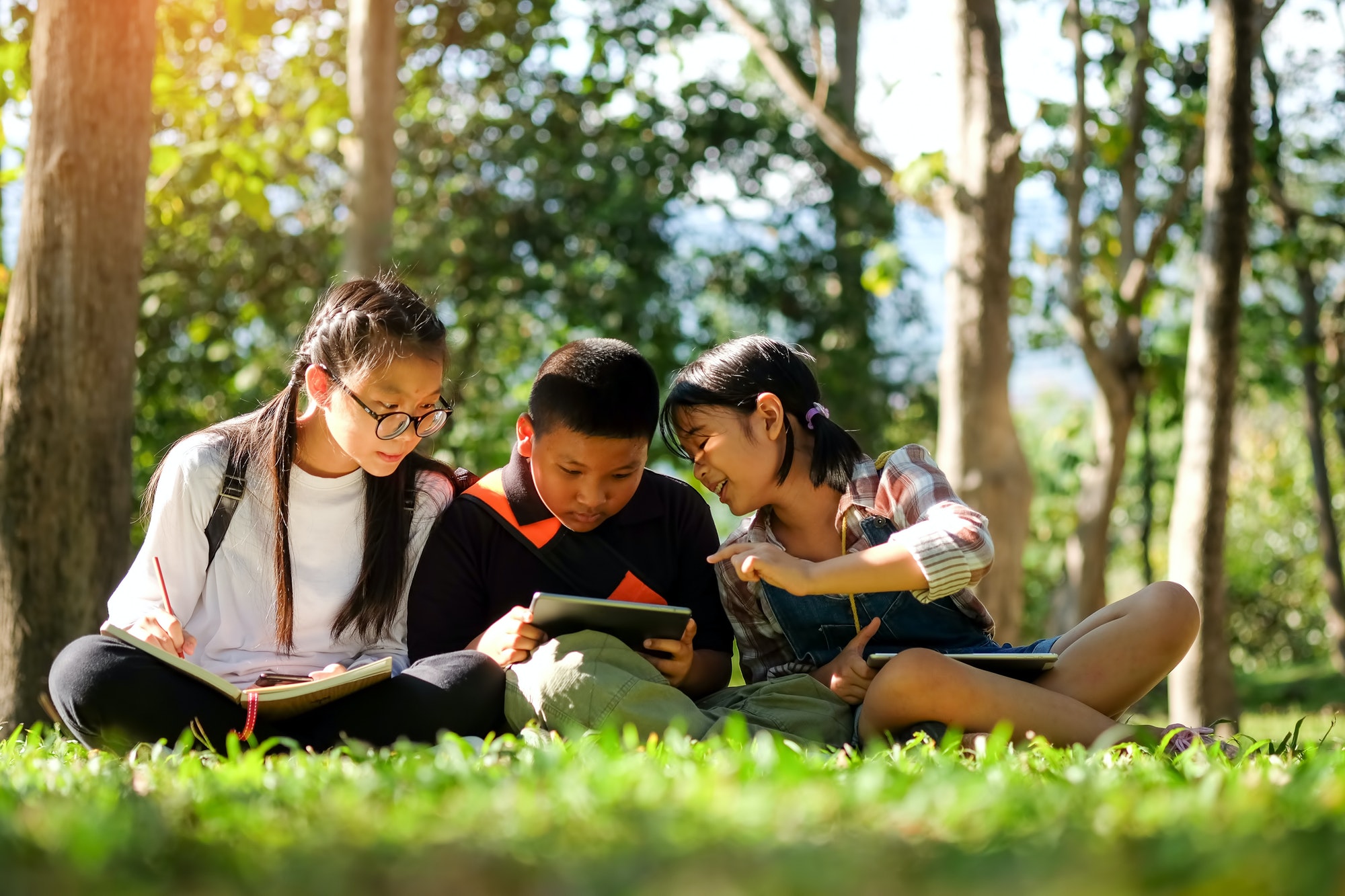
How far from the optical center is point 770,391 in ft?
10.6

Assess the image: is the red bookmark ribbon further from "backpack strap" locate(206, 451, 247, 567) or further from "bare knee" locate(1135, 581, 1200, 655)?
"bare knee" locate(1135, 581, 1200, 655)

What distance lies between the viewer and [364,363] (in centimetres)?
318

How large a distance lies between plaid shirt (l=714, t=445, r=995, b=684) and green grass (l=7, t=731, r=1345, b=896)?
0.95 metres

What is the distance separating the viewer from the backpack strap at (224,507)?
320 cm

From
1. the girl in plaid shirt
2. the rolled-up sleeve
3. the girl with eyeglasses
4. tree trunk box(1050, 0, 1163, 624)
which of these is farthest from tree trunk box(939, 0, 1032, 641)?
the girl with eyeglasses

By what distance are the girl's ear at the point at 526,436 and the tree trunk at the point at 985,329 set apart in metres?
2.46

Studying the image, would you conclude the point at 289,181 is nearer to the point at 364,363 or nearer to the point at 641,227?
the point at 641,227

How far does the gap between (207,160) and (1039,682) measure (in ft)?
19.1

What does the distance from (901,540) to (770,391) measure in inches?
22.4

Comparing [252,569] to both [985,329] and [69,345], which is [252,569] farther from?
[985,329]

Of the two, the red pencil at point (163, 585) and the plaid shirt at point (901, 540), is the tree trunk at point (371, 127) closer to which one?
the red pencil at point (163, 585)

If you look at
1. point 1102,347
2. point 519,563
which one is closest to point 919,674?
point 519,563

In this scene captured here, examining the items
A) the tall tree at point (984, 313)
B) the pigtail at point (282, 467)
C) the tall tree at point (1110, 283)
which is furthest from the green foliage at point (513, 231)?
the pigtail at point (282, 467)

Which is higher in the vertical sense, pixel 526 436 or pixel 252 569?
pixel 526 436
